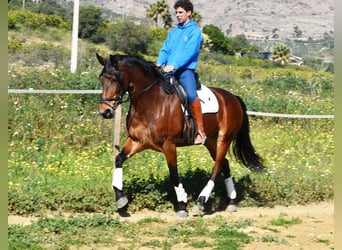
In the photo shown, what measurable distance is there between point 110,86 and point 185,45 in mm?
1118

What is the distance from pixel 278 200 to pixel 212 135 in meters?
1.52

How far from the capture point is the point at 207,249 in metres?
5.61

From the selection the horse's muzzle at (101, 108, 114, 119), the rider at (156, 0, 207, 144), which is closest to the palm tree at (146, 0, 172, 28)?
the rider at (156, 0, 207, 144)

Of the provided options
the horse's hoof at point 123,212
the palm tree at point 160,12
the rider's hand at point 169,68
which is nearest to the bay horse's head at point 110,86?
the rider's hand at point 169,68

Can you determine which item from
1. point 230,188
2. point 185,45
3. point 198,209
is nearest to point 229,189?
point 230,188

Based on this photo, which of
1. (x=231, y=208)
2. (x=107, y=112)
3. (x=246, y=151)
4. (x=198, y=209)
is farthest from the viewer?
(x=246, y=151)

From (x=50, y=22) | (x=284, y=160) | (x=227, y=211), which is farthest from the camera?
(x=50, y=22)

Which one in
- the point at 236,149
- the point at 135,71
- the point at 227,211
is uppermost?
the point at 135,71

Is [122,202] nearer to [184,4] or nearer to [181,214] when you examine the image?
[181,214]

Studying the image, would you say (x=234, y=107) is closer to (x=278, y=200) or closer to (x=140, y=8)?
(x=278, y=200)

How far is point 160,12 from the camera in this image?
87.1 meters

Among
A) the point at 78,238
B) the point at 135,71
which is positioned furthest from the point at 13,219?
the point at 135,71

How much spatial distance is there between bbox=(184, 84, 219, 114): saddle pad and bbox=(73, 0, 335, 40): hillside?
434ft

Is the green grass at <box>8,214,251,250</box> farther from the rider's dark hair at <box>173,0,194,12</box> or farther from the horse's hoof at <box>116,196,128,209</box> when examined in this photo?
the rider's dark hair at <box>173,0,194,12</box>
